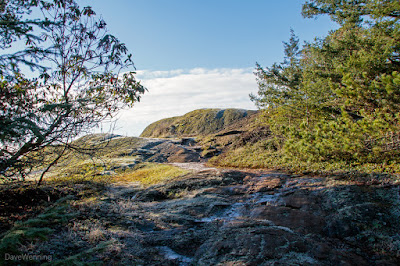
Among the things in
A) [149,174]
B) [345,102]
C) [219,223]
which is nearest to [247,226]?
[219,223]

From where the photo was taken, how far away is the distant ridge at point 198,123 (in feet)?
99.5

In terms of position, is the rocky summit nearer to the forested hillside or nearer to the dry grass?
Answer: the forested hillside

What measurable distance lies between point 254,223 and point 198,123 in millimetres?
28203

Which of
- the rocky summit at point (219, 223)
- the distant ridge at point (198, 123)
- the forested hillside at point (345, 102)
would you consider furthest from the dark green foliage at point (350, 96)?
the distant ridge at point (198, 123)

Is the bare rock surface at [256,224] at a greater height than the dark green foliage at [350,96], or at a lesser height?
lesser

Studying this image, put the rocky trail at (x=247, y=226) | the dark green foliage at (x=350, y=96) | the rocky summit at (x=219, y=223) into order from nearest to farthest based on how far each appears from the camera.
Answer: the rocky summit at (x=219, y=223)
the rocky trail at (x=247, y=226)
the dark green foliage at (x=350, y=96)

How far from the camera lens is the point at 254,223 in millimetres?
4793

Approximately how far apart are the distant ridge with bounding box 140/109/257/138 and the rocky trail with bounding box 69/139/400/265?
2156 centimetres

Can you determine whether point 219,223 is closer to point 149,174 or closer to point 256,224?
point 256,224

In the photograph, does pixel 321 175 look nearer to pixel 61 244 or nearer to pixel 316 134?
pixel 316 134

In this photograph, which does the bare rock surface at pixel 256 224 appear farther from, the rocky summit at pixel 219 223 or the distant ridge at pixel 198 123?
the distant ridge at pixel 198 123

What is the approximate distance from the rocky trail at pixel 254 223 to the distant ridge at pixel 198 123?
21561 millimetres

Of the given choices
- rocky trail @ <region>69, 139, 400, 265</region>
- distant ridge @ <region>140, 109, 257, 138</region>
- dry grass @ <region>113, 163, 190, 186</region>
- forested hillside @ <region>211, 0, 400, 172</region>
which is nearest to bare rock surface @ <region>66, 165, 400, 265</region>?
rocky trail @ <region>69, 139, 400, 265</region>

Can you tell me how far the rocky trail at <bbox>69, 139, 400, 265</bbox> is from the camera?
370 centimetres
